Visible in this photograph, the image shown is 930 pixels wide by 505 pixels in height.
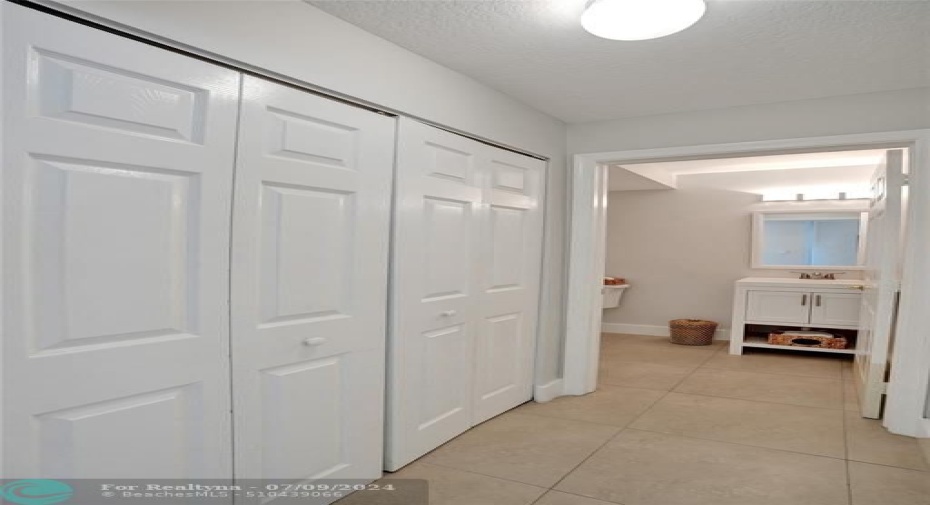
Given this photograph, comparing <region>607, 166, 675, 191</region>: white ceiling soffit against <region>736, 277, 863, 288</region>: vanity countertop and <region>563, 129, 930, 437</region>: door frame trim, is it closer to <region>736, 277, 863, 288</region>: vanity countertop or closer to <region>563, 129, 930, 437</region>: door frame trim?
<region>736, 277, 863, 288</region>: vanity countertop

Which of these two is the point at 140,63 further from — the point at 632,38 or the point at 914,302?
the point at 914,302

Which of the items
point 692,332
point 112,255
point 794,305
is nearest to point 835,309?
point 794,305

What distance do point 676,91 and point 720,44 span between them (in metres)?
0.78

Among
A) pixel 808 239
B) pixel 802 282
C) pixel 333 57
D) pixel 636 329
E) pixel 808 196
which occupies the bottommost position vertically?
pixel 636 329

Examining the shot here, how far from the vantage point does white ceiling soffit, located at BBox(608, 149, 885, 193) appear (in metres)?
6.14

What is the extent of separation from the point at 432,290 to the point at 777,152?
238cm

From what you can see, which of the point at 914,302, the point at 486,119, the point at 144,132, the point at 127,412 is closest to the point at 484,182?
the point at 486,119

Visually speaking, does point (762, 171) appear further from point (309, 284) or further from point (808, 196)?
point (309, 284)

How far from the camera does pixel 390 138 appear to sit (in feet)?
9.18

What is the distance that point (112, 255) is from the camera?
5.86 ft

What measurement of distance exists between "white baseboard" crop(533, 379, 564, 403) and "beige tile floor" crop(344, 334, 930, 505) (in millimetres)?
70

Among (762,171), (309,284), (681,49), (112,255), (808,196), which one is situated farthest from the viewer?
(762,171)

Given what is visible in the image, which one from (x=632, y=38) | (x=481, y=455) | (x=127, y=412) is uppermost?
(x=632, y=38)

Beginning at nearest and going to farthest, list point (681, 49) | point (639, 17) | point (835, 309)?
point (639, 17) < point (681, 49) < point (835, 309)
